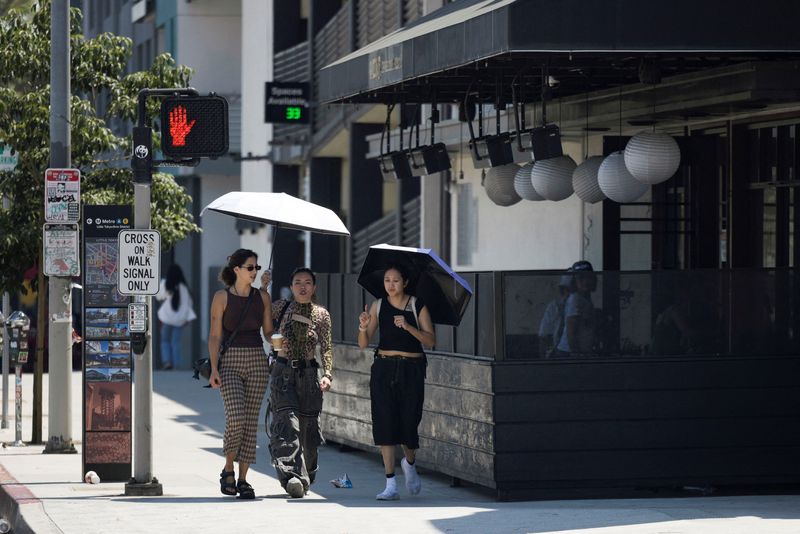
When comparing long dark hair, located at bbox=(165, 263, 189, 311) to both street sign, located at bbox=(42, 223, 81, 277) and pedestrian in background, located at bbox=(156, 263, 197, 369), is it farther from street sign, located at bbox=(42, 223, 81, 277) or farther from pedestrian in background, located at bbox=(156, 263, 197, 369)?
street sign, located at bbox=(42, 223, 81, 277)

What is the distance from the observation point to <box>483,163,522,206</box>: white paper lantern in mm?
17969

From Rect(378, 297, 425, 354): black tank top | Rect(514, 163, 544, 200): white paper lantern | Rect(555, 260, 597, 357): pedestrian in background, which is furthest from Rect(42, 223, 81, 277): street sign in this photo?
Rect(555, 260, 597, 357): pedestrian in background

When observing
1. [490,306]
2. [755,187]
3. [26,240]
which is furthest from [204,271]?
[490,306]

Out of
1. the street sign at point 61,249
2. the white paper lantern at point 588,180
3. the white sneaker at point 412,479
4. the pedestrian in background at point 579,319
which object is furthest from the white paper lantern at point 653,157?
the street sign at point 61,249

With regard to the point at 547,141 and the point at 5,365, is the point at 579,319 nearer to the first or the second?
the point at 547,141

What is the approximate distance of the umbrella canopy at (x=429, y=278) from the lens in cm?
1295

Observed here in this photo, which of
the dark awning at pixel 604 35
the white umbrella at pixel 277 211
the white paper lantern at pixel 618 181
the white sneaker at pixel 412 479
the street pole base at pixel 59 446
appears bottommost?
the street pole base at pixel 59 446

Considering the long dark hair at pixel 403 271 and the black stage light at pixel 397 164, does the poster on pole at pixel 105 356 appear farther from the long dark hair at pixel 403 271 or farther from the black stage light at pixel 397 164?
the black stage light at pixel 397 164

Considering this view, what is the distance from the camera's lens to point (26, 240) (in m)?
17.4

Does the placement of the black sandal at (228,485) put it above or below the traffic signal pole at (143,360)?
below

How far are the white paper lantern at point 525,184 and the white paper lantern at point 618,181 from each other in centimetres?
184

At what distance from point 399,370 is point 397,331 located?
0.94 feet

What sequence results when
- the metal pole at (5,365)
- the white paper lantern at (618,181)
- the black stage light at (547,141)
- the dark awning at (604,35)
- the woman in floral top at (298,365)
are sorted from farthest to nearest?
the metal pole at (5,365)
the white paper lantern at (618,181)
the black stage light at (547,141)
the woman in floral top at (298,365)
the dark awning at (604,35)

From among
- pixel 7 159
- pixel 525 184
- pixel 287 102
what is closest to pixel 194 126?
pixel 525 184
